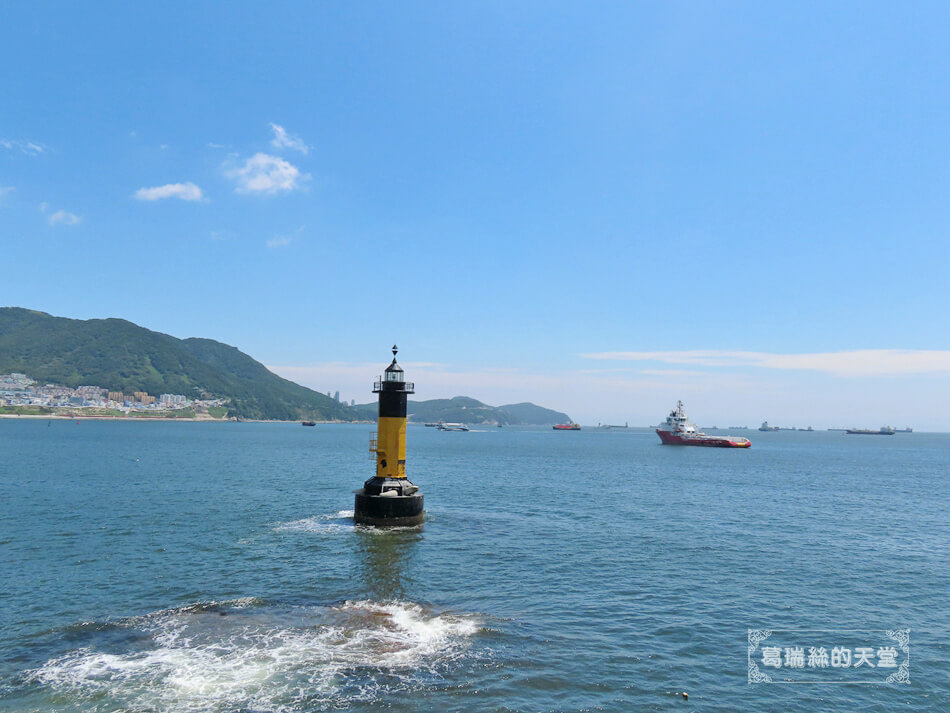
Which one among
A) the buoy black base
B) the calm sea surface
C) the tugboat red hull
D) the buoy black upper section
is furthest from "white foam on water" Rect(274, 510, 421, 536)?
the tugboat red hull

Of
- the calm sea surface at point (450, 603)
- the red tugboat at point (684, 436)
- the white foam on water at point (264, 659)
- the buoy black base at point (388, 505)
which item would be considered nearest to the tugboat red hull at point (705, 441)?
the red tugboat at point (684, 436)

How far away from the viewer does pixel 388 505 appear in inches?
1412

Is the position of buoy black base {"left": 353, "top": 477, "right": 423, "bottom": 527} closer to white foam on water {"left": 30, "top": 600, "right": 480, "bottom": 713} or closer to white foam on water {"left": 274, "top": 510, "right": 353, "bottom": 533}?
white foam on water {"left": 274, "top": 510, "right": 353, "bottom": 533}

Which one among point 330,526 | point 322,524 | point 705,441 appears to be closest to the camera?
point 330,526

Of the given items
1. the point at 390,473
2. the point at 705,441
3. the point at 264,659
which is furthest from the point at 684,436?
the point at 264,659

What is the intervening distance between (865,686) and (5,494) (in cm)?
5891

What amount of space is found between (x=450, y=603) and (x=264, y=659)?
784cm

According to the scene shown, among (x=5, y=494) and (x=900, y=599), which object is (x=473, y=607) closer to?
(x=900, y=599)

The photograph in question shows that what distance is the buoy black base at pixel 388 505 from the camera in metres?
35.9

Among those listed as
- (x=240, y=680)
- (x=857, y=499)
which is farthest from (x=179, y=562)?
(x=857, y=499)

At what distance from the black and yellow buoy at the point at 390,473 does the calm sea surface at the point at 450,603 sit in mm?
1583

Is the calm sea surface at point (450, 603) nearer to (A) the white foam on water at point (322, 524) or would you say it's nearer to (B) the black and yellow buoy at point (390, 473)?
(A) the white foam on water at point (322, 524)

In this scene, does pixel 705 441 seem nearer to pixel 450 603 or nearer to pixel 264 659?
pixel 450 603

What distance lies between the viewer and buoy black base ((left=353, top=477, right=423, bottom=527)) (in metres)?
35.9
